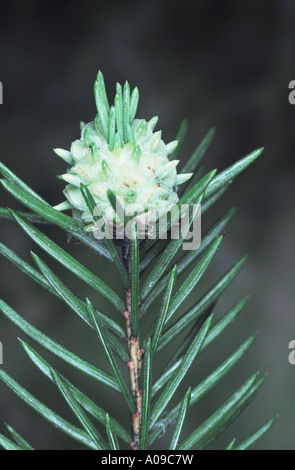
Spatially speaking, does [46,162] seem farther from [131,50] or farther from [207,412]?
[207,412]

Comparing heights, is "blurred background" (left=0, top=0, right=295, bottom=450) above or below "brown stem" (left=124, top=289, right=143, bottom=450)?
above

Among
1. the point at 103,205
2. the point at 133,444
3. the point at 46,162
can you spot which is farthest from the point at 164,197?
the point at 46,162

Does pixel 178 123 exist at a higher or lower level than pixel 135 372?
higher

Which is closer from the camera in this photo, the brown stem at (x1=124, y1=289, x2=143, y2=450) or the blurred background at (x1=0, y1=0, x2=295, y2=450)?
the brown stem at (x1=124, y1=289, x2=143, y2=450)

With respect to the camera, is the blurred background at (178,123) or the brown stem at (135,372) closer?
the brown stem at (135,372)

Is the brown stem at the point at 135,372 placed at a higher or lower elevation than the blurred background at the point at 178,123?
lower
